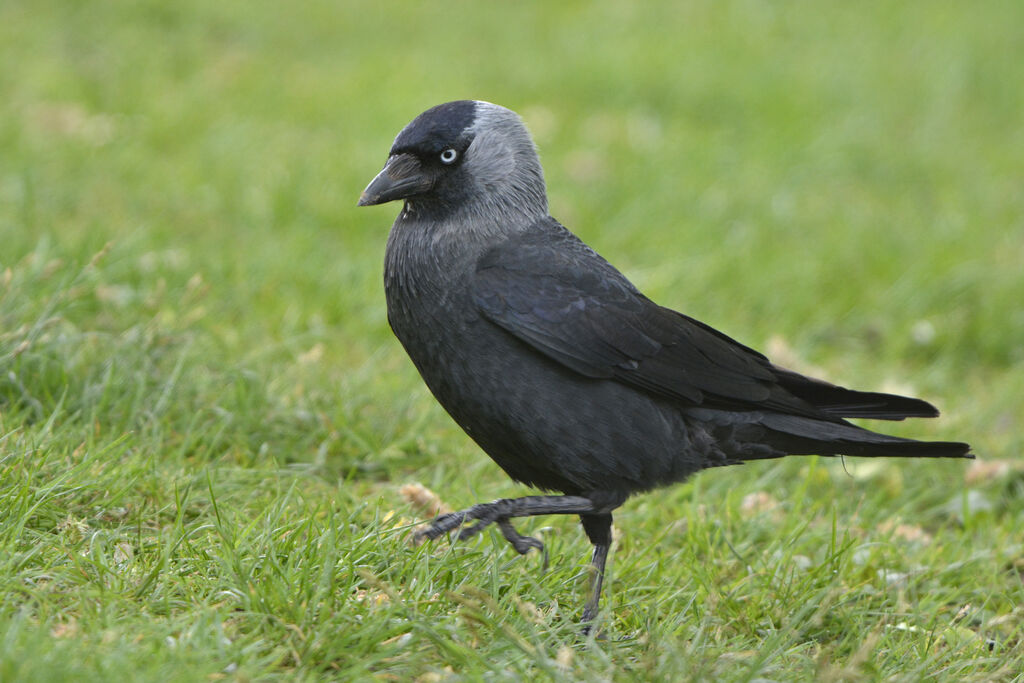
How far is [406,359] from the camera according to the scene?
16.4 ft

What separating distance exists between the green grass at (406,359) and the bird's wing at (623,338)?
0.53m

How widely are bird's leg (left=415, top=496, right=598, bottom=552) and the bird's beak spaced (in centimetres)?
98

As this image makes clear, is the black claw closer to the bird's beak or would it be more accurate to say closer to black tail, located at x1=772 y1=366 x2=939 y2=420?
black tail, located at x1=772 y1=366 x2=939 y2=420

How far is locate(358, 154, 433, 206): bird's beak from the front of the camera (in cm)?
338

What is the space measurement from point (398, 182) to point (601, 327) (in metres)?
0.77

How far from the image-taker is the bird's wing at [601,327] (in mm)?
3223

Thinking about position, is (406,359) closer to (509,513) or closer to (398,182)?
(398,182)

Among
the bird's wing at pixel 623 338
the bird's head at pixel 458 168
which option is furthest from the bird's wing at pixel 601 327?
the bird's head at pixel 458 168

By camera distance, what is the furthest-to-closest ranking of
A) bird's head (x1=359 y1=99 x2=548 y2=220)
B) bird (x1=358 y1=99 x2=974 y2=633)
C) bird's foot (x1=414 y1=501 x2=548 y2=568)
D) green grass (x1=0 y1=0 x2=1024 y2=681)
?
bird's head (x1=359 y1=99 x2=548 y2=220) → bird (x1=358 y1=99 x2=974 y2=633) → bird's foot (x1=414 y1=501 x2=548 y2=568) → green grass (x1=0 y1=0 x2=1024 y2=681)

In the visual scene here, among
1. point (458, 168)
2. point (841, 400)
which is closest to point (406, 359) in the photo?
point (458, 168)

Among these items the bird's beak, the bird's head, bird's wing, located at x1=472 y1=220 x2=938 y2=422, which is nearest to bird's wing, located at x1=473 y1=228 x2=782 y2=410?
bird's wing, located at x1=472 y1=220 x2=938 y2=422

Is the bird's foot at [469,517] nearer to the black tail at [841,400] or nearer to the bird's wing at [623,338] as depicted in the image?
the bird's wing at [623,338]

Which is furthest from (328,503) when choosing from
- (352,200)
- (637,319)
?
(352,200)

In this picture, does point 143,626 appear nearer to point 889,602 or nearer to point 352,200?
point 889,602
